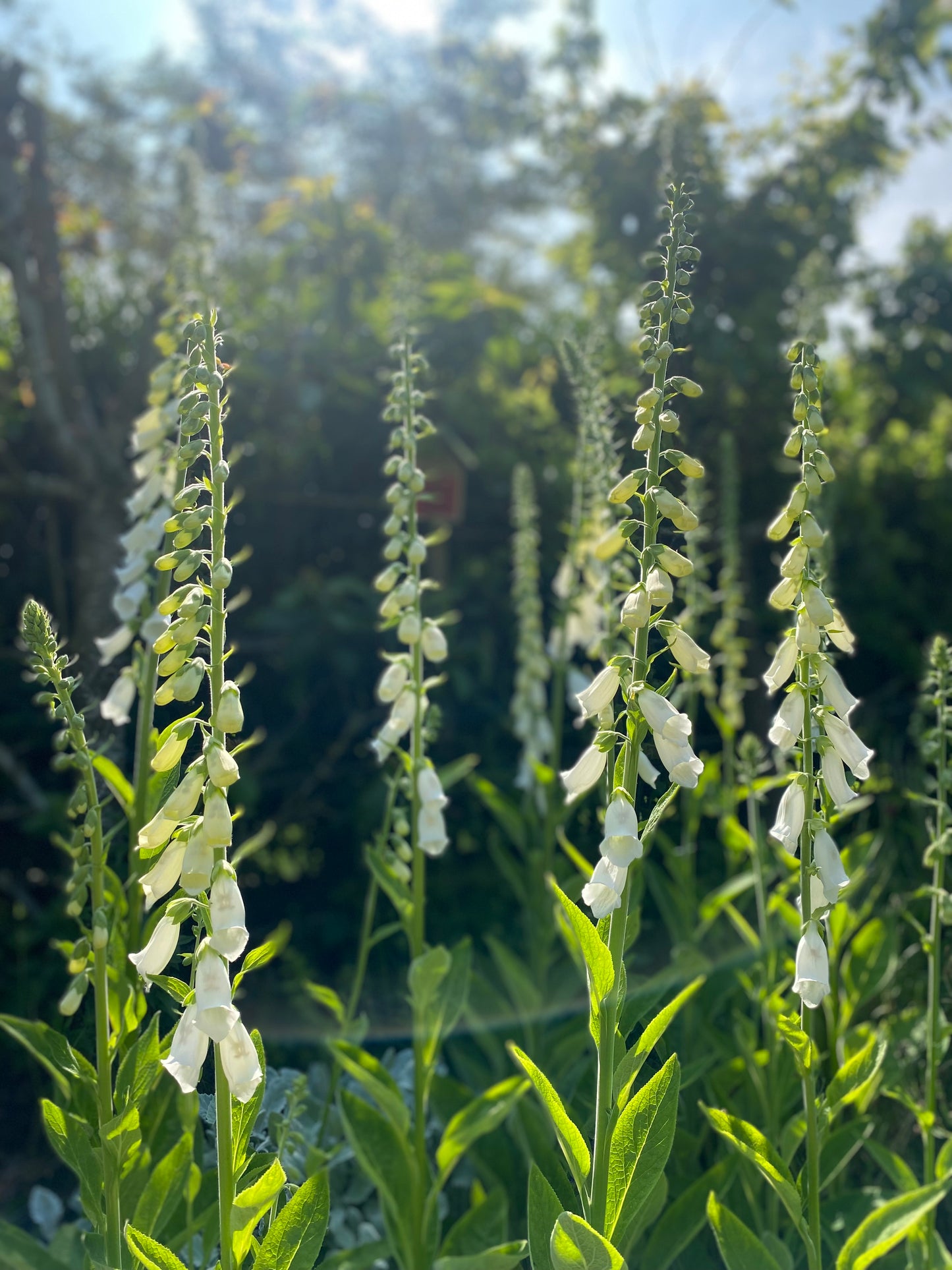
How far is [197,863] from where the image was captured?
126 centimetres

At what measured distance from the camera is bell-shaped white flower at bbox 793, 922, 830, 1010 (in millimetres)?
1462

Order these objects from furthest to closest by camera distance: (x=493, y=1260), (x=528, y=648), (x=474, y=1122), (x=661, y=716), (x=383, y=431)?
(x=383, y=431), (x=528, y=648), (x=474, y=1122), (x=493, y=1260), (x=661, y=716)

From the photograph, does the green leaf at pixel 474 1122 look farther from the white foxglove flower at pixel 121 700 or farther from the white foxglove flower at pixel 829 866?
the white foxglove flower at pixel 121 700

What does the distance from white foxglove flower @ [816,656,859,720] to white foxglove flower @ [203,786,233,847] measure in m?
0.93

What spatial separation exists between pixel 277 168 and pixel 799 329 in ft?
46.0

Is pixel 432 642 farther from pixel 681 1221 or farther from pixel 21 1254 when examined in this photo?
pixel 21 1254

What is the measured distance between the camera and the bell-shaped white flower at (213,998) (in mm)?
1243

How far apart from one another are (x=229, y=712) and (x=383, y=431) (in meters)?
3.47

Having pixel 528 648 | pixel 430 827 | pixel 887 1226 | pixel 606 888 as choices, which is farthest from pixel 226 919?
pixel 528 648

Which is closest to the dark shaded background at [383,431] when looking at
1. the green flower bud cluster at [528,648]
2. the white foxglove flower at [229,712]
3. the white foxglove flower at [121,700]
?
the green flower bud cluster at [528,648]

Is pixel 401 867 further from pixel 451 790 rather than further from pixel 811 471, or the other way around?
pixel 451 790

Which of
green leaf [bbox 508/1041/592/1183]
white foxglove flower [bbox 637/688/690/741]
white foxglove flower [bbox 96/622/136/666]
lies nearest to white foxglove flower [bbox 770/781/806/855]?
white foxglove flower [bbox 637/688/690/741]

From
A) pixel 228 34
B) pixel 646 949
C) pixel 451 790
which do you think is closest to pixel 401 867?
pixel 646 949

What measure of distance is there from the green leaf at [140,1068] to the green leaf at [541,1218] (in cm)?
62
